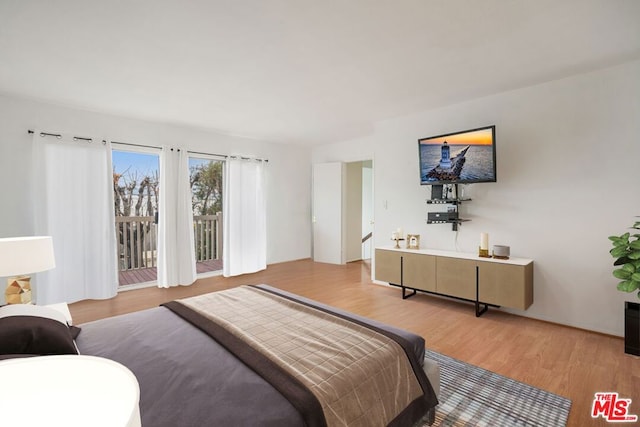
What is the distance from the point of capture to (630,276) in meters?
2.41

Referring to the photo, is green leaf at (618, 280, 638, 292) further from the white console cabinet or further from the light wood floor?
the white console cabinet

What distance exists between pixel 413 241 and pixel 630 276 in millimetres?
2080

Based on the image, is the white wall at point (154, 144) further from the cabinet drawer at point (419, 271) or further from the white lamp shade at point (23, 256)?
the cabinet drawer at point (419, 271)

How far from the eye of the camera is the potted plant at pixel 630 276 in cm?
238

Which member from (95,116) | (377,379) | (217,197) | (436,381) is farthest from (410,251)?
(95,116)

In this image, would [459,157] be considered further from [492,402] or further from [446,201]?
[492,402]

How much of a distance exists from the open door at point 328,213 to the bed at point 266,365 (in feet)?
13.8

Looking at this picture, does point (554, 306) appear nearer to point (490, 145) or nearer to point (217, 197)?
point (490, 145)

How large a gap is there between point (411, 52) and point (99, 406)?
9.31ft

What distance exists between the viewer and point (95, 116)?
13.1 ft

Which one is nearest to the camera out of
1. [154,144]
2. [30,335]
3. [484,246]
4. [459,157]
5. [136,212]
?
[30,335]

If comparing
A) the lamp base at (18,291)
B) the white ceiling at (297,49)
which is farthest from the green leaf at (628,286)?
the lamp base at (18,291)

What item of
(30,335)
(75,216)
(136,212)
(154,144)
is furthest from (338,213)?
(30,335)

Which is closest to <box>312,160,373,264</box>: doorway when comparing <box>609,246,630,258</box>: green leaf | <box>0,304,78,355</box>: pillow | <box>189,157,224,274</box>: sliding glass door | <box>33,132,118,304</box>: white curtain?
<box>189,157,224,274</box>: sliding glass door
